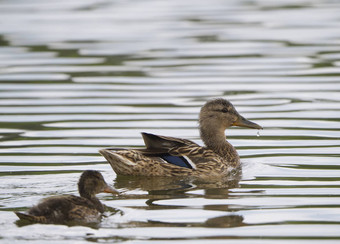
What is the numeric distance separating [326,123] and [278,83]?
9.35 ft

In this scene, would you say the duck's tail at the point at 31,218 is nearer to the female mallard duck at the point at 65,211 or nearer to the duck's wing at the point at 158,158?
the female mallard duck at the point at 65,211

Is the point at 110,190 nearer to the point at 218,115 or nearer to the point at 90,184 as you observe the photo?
the point at 90,184

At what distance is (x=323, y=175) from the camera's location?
1115 cm

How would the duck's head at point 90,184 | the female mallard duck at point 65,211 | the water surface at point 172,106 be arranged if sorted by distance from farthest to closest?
1. the duck's head at point 90,184
2. the water surface at point 172,106
3. the female mallard duck at point 65,211

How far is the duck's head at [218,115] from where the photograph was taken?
41.2 feet

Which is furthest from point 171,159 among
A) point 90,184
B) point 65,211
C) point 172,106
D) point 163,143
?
point 172,106

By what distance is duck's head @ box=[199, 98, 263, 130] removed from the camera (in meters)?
12.6

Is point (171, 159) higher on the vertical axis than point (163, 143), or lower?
lower

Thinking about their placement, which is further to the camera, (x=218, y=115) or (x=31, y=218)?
(x=218, y=115)

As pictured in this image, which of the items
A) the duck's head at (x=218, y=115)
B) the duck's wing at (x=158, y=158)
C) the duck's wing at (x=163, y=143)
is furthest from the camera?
the duck's head at (x=218, y=115)

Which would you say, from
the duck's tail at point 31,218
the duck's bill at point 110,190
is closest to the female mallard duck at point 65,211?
the duck's tail at point 31,218

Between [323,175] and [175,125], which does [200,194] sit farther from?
[175,125]

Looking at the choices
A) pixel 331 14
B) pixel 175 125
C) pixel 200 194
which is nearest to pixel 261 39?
pixel 331 14

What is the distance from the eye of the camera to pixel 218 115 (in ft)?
41.3
